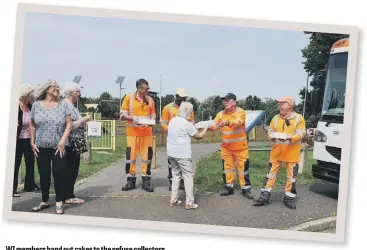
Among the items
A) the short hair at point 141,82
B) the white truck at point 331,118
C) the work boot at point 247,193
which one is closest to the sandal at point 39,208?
the short hair at point 141,82

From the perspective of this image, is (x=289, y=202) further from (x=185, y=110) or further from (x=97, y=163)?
(x=97, y=163)

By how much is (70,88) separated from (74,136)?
2.30 feet

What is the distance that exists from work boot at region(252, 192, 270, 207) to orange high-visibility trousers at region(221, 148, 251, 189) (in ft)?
1.33

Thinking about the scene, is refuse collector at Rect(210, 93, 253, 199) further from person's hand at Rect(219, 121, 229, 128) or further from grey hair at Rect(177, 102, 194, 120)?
grey hair at Rect(177, 102, 194, 120)

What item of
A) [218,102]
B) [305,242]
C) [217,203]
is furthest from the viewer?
[218,102]

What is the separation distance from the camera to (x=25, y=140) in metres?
7.52

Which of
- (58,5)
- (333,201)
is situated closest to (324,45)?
(333,201)

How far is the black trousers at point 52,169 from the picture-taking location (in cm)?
661

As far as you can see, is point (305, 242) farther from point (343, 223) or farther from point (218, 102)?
point (218, 102)

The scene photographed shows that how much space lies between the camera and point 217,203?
726 cm

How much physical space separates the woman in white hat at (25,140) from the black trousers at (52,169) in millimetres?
567

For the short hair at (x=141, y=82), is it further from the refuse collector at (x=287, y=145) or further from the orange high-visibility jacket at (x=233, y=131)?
the refuse collector at (x=287, y=145)

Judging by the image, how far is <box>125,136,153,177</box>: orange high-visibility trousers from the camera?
7.78 metres

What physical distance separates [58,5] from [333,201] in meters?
5.01
